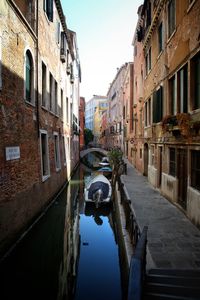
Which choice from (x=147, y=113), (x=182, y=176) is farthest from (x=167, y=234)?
(x=147, y=113)

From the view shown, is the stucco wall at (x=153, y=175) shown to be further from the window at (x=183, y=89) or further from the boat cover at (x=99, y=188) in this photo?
the window at (x=183, y=89)

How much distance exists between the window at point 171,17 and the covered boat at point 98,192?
23.1 feet

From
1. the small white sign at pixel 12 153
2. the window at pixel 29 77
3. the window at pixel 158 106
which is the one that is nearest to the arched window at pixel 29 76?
the window at pixel 29 77

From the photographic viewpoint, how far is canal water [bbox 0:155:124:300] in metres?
5.37

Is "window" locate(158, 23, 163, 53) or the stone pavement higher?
"window" locate(158, 23, 163, 53)

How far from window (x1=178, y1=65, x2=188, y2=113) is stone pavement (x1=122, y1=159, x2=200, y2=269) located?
123 inches

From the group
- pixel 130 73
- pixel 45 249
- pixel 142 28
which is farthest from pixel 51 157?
pixel 130 73

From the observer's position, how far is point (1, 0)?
604 cm

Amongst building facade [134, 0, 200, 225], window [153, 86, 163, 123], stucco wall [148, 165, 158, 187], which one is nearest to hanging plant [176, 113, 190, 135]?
building facade [134, 0, 200, 225]

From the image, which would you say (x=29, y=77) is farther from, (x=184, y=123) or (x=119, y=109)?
(x=119, y=109)

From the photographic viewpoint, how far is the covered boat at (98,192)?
476 inches

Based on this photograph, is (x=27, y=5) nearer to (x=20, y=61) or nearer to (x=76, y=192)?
(x=20, y=61)

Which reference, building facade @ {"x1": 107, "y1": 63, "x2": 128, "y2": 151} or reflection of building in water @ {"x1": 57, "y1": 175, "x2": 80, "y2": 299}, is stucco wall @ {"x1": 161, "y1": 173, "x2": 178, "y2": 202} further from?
building facade @ {"x1": 107, "y1": 63, "x2": 128, "y2": 151}

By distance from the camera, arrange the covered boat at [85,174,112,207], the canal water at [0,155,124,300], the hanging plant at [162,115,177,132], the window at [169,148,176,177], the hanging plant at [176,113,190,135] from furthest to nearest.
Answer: the covered boat at [85,174,112,207], the window at [169,148,176,177], the hanging plant at [162,115,177,132], the hanging plant at [176,113,190,135], the canal water at [0,155,124,300]
